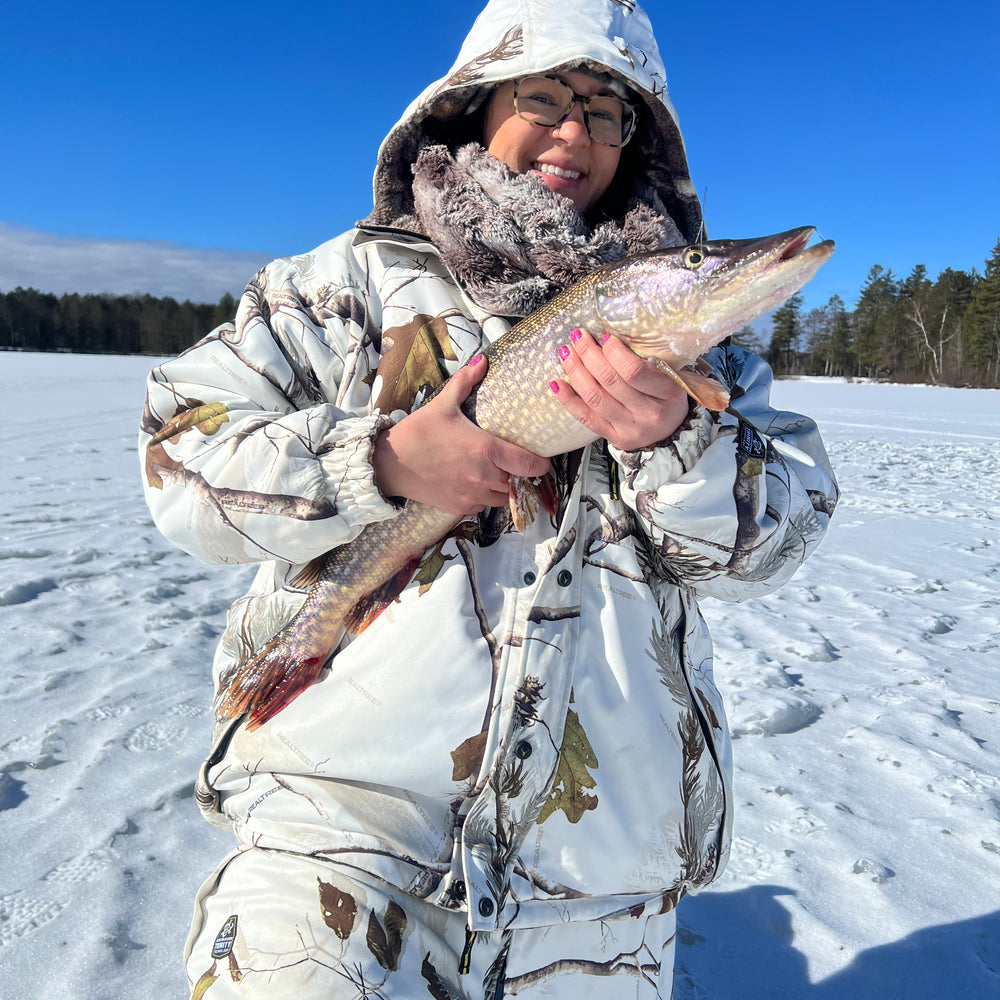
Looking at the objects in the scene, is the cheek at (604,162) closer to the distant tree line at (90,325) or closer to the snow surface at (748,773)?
the snow surface at (748,773)

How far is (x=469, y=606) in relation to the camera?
1.66 metres

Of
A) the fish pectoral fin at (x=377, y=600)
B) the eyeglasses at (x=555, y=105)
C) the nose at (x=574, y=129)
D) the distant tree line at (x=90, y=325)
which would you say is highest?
the distant tree line at (x=90, y=325)

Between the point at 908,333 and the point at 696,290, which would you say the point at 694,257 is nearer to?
the point at 696,290

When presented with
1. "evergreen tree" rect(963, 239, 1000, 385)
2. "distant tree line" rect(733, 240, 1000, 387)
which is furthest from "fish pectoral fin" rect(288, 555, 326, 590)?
"evergreen tree" rect(963, 239, 1000, 385)

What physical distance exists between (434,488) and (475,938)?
918mm

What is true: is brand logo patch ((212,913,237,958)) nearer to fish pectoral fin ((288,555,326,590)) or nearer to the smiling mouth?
fish pectoral fin ((288,555,326,590))

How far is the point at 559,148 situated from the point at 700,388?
32.5 inches

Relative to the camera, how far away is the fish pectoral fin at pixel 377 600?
1713 mm

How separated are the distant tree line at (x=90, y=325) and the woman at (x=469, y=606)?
72.5 meters

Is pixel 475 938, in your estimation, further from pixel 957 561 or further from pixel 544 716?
pixel 957 561

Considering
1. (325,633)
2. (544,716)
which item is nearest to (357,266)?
(325,633)

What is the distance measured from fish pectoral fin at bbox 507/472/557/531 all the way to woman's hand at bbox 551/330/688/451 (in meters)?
0.20

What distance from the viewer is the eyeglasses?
1.98 metres

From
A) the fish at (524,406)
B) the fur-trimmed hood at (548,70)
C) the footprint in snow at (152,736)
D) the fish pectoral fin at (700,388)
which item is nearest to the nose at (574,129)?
the fur-trimmed hood at (548,70)
